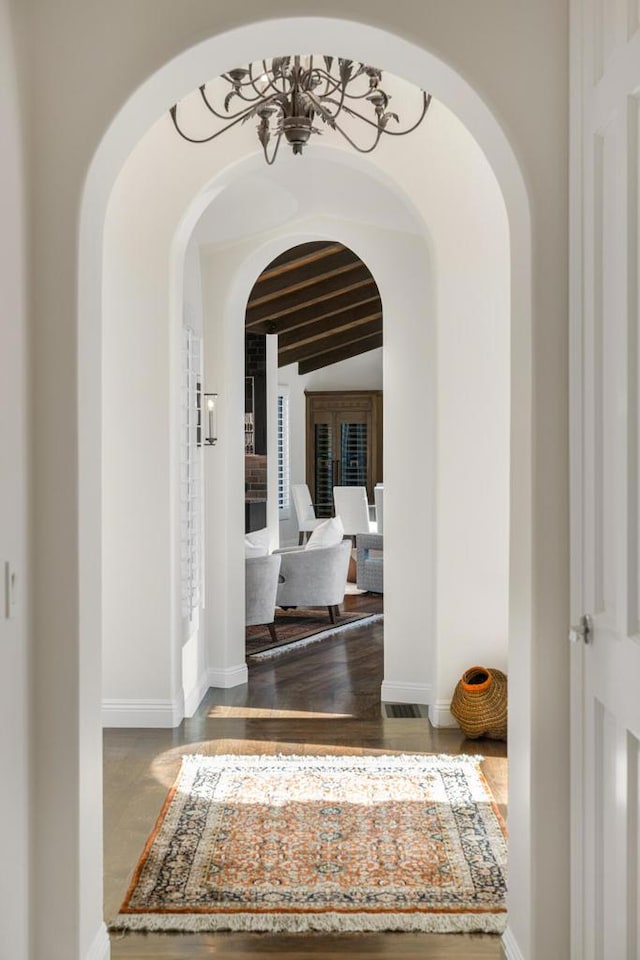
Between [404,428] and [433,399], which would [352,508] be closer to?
[404,428]

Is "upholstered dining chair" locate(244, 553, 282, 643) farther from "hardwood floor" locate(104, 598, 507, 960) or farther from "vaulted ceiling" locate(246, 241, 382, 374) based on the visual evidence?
"vaulted ceiling" locate(246, 241, 382, 374)

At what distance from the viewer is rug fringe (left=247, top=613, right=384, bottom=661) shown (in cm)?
650

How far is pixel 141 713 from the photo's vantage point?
15.4 feet

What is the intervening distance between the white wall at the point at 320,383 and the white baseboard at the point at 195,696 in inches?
339

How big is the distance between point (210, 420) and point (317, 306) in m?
4.96
